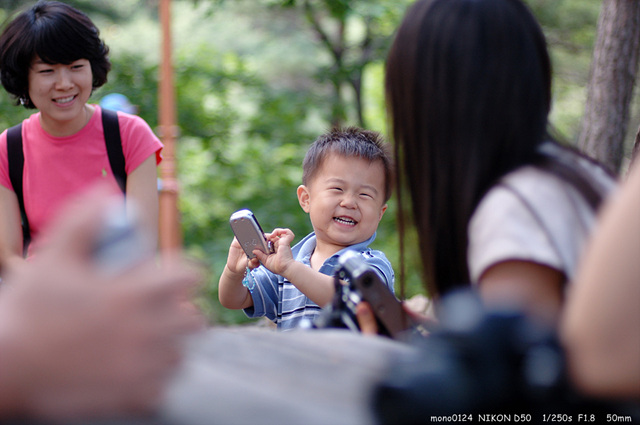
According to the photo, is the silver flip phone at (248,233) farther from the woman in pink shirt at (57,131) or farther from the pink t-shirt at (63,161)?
the pink t-shirt at (63,161)

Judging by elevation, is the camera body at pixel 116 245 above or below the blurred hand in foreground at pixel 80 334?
above

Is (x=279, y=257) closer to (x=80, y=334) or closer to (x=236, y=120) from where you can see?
(x=80, y=334)

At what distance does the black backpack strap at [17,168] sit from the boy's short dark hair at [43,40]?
0.73 ft

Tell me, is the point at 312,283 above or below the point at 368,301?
below

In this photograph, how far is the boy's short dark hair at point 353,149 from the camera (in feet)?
8.74

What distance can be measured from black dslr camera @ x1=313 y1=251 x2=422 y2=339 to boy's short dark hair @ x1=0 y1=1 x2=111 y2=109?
184 cm

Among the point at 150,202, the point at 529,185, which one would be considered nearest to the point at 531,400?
the point at 529,185

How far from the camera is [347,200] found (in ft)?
8.40

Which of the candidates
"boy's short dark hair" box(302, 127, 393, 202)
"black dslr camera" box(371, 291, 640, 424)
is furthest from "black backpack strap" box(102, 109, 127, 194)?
"black dslr camera" box(371, 291, 640, 424)

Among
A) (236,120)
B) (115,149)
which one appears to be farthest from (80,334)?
(236,120)

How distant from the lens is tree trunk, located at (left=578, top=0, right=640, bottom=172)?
436 cm

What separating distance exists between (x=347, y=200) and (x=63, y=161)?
131 centimetres

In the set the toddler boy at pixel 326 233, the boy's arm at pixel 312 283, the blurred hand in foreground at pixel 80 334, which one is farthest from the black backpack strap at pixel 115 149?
the blurred hand in foreground at pixel 80 334

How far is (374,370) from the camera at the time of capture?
109 centimetres
